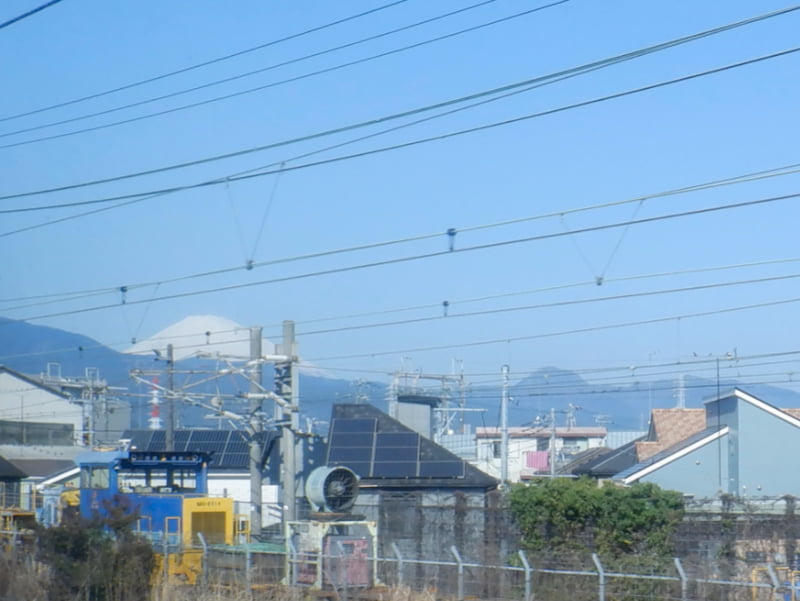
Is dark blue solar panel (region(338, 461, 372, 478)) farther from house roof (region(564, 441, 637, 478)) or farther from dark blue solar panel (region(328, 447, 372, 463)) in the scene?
house roof (region(564, 441, 637, 478))

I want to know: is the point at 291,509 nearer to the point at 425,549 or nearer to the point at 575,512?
the point at 425,549

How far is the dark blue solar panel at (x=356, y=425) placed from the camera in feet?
123

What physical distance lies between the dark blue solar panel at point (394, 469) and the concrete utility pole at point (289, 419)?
319 inches

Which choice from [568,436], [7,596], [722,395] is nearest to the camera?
[7,596]

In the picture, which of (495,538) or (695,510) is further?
(495,538)

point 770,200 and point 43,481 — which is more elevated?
point 770,200

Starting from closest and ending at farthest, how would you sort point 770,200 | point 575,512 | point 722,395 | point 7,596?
point 770,200 < point 7,596 < point 575,512 < point 722,395

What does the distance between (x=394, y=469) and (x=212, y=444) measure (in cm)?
1322

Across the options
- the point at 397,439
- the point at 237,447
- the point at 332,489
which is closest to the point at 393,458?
the point at 397,439

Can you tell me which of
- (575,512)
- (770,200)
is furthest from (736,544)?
(770,200)

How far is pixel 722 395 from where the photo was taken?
36.8 m

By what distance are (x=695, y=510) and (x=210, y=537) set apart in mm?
11176

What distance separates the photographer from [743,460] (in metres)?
35.8

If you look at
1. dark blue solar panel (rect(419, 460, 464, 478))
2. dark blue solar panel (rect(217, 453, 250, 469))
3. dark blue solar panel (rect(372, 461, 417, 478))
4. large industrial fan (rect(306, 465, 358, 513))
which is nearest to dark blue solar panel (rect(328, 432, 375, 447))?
dark blue solar panel (rect(372, 461, 417, 478))
